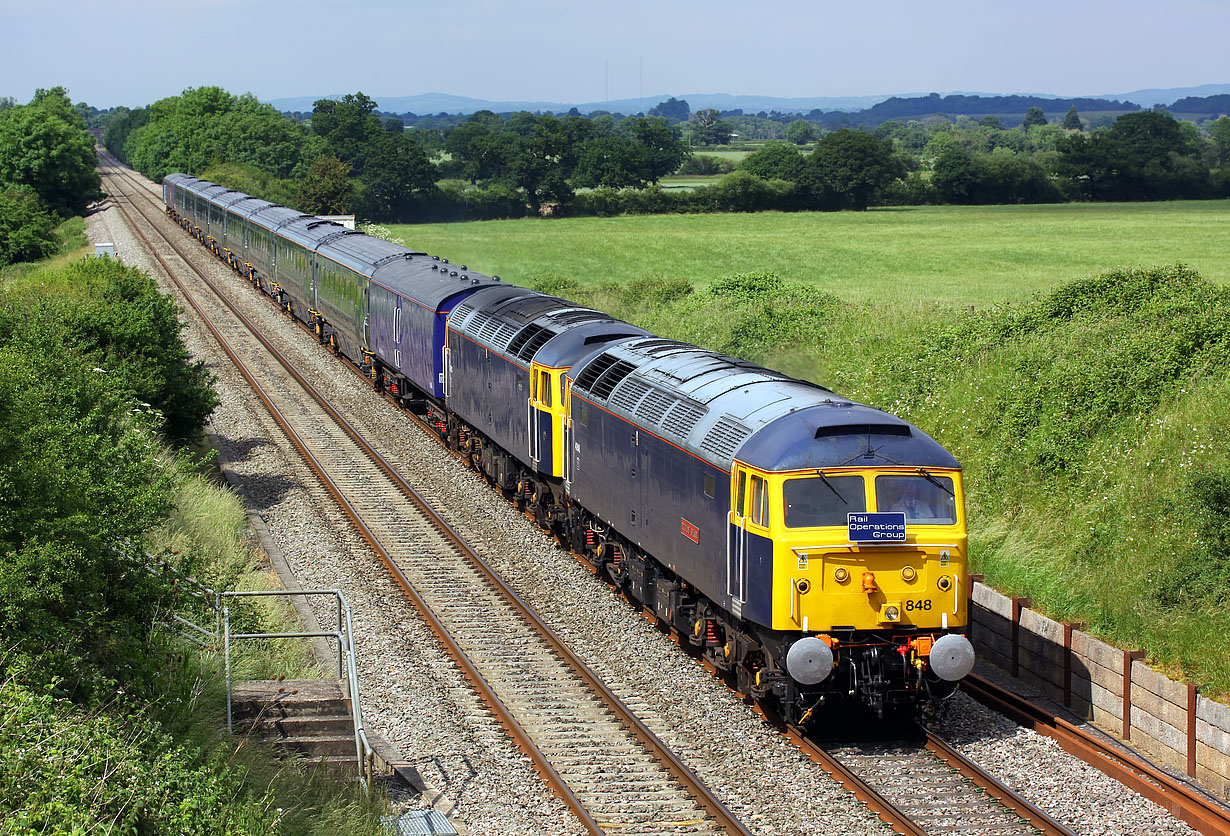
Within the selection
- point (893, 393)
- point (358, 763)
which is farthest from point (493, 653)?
point (893, 393)

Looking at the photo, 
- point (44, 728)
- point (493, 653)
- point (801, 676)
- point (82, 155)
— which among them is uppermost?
point (82, 155)

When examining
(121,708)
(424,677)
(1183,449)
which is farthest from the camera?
(1183,449)

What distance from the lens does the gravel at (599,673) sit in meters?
11.5

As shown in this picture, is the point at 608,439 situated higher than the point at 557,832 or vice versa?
the point at 608,439

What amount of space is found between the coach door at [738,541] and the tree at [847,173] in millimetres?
92881

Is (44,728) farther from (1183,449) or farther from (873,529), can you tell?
(1183,449)

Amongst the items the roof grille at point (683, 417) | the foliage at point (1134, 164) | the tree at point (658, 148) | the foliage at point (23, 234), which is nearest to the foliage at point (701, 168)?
the tree at point (658, 148)

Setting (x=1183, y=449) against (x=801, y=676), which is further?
(x=1183, y=449)

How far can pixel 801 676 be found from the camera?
1216cm

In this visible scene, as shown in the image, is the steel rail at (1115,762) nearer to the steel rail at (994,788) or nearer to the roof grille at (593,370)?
the steel rail at (994,788)

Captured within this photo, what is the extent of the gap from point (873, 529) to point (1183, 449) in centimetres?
847

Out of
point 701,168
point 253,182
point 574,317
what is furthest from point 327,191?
point 701,168

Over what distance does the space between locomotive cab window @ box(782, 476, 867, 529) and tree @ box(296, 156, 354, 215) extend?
75.1m

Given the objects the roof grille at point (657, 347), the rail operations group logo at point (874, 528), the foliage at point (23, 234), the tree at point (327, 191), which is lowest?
the rail operations group logo at point (874, 528)
